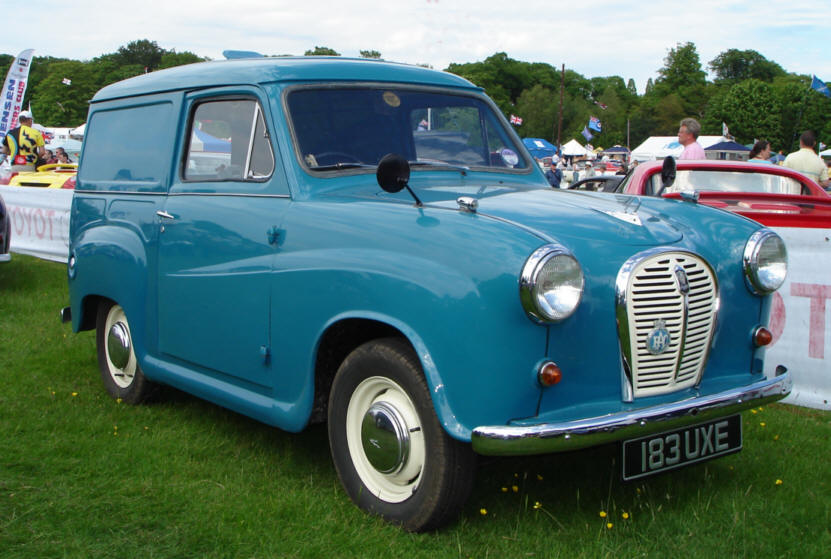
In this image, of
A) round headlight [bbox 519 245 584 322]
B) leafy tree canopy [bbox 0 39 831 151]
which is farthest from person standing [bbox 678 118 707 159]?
leafy tree canopy [bbox 0 39 831 151]

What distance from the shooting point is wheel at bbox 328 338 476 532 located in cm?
310

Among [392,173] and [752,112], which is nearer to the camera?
[392,173]

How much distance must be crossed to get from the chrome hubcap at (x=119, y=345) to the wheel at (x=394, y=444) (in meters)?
2.07

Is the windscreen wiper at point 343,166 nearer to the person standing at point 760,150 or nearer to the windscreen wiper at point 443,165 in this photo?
the windscreen wiper at point 443,165

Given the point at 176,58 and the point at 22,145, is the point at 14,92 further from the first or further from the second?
the point at 176,58

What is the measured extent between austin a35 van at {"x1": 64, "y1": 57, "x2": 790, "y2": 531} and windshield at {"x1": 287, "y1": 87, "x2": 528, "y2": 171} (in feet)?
0.04

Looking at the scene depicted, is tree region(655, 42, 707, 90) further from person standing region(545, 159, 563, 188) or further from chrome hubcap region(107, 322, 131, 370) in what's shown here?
chrome hubcap region(107, 322, 131, 370)

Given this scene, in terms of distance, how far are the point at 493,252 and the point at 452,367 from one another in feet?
1.40

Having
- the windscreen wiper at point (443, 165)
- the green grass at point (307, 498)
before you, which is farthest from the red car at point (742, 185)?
the windscreen wiper at point (443, 165)

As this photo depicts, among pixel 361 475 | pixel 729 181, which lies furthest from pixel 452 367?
pixel 729 181

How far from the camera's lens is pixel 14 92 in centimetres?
1948

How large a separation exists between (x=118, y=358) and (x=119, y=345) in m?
0.10

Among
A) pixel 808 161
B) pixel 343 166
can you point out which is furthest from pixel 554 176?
pixel 343 166

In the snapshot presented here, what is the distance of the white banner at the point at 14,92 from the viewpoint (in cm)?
1939
